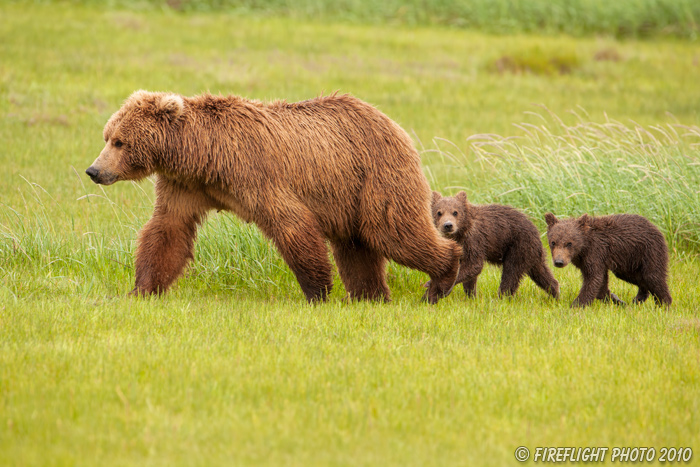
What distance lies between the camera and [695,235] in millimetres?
10258

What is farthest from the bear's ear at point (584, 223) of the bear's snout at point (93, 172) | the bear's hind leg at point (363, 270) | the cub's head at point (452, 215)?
the bear's snout at point (93, 172)

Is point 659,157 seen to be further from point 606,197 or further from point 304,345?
point 304,345

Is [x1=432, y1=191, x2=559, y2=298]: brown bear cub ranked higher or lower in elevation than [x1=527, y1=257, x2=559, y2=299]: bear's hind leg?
higher

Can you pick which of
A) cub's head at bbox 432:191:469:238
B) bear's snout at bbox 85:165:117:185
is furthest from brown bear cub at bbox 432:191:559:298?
bear's snout at bbox 85:165:117:185

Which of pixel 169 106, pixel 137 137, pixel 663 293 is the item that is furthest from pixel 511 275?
pixel 137 137

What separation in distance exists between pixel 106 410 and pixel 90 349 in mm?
1111

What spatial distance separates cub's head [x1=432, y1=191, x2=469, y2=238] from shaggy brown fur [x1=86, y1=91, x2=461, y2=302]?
272 mm

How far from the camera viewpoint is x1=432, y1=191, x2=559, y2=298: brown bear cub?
8242mm

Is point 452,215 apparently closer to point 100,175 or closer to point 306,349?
point 306,349

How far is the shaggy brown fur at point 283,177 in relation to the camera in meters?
7.27

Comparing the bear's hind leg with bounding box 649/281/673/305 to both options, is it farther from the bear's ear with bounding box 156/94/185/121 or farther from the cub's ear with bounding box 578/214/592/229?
the bear's ear with bounding box 156/94/185/121

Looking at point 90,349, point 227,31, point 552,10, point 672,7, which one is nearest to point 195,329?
point 90,349

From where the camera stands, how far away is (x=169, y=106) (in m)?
7.27

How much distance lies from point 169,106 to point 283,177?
121 cm
